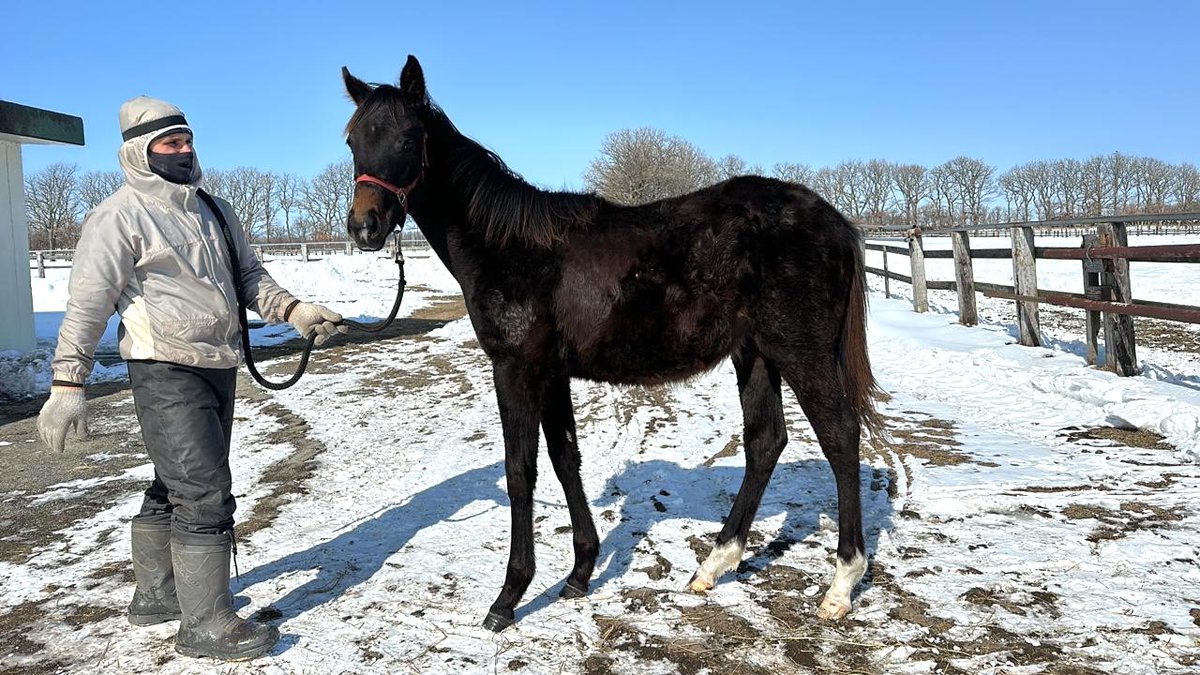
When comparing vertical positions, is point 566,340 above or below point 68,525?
above

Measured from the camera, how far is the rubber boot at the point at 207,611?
8.99 ft

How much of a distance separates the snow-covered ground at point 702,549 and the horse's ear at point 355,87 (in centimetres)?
226

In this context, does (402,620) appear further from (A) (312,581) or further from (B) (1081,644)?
(B) (1081,644)

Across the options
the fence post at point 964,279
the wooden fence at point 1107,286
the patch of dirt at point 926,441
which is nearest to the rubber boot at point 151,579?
the patch of dirt at point 926,441

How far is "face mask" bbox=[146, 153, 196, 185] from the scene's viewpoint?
2.75 meters

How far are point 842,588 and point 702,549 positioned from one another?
82 centimetres

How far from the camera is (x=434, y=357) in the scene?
35.4ft

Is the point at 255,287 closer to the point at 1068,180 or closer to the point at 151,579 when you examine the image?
the point at 151,579

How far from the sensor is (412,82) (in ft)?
10.5

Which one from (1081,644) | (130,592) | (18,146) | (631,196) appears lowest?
(1081,644)

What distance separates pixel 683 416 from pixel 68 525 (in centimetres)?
461

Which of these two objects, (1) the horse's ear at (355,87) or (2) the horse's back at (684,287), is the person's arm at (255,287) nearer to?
(1) the horse's ear at (355,87)

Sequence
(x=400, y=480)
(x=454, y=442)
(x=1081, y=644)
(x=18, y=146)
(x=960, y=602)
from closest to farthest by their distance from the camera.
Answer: (x=1081, y=644), (x=960, y=602), (x=400, y=480), (x=454, y=442), (x=18, y=146)

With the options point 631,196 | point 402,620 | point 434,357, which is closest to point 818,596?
point 402,620
